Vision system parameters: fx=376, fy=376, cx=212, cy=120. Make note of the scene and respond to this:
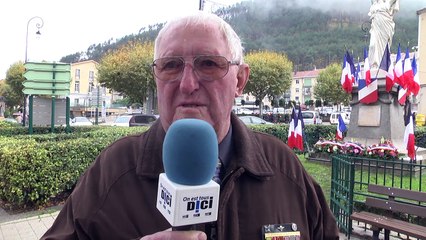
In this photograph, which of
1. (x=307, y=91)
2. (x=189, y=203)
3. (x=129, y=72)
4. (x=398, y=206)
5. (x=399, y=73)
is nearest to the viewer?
(x=189, y=203)

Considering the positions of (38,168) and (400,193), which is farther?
(38,168)

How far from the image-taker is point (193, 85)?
1.46 meters

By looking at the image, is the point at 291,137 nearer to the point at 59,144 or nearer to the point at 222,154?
the point at 59,144

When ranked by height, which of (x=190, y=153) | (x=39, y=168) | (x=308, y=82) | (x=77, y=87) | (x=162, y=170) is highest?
(x=308, y=82)

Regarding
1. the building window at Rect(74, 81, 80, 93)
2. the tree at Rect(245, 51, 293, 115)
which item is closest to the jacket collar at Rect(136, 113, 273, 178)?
the tree at Rect(245, 51, 293, 115)

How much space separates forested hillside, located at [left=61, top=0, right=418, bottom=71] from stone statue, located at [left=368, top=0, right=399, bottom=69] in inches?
3882

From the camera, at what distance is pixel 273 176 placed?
5.58ft

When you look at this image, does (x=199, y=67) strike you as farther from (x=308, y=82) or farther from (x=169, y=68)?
(x=308, y=82)

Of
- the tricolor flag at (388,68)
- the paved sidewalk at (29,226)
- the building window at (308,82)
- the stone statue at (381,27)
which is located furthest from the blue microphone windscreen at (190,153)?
the building window at (308,82)

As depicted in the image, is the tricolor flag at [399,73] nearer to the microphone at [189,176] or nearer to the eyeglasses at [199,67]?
the eyeglasses at [199,67]

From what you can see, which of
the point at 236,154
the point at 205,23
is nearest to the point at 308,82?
the point at 236,154

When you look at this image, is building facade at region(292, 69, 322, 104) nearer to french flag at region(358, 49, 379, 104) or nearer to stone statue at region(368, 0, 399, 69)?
stone statue at region(368, 0, 399, 69)

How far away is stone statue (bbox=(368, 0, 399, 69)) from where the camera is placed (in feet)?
38.8

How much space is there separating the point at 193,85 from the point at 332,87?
48.0 m
